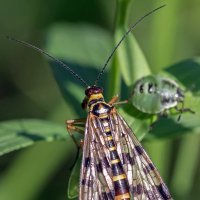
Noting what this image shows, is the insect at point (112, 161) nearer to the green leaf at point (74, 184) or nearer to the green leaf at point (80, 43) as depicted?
the green leaf at point (74, 184)

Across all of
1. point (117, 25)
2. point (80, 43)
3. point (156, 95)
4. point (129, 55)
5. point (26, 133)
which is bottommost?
point (26, 133)

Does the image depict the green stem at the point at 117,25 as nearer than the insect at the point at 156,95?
Yes

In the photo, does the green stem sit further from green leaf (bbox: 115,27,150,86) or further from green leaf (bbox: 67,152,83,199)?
green leaf (bbox: 67,152,83,199)

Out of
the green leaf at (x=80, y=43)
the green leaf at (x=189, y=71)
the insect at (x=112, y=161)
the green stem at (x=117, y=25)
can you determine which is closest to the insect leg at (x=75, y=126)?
the insect at (x=112, y=161)

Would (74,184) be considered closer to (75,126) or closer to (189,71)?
(75,126)

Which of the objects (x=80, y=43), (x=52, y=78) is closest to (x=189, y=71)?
(x=80, y=43)

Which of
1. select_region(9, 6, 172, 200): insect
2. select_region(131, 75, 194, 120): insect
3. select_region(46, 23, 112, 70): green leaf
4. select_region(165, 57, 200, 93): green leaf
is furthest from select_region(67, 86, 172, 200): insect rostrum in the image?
select_region(46, 23, 112, 70): green leaf

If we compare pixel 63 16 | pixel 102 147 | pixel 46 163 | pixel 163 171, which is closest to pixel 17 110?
pixel 46 163

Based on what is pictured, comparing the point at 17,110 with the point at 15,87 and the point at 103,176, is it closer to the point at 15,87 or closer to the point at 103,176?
the point at 15,87
